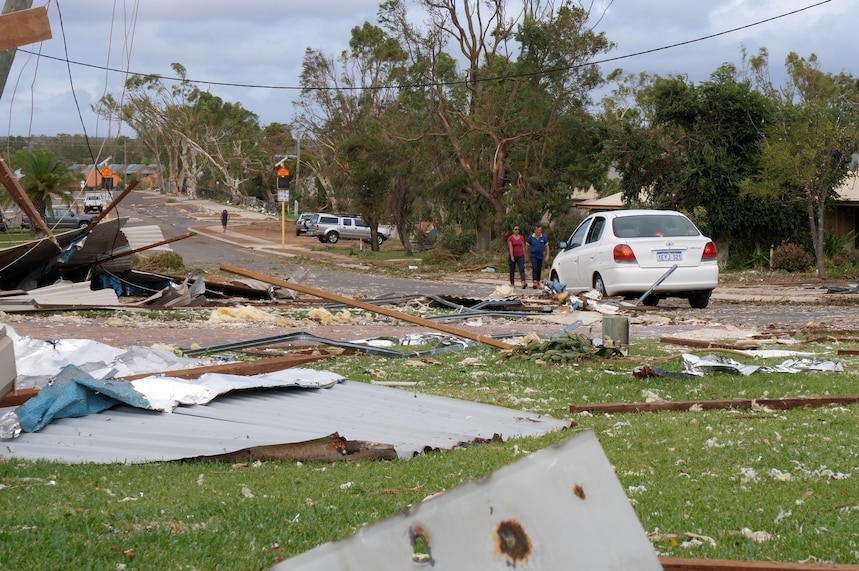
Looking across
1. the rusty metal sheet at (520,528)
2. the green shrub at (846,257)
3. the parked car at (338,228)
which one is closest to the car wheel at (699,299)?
the green shrub at (846,257)

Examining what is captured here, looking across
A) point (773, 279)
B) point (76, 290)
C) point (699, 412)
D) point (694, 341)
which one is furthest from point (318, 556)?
point (773, 279)

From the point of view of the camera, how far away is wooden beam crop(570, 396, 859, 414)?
865 cm

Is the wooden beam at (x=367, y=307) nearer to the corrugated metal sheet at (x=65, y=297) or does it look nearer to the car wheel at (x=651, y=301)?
the car wheel at (x=651, y=301)

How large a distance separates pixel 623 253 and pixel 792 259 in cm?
1848

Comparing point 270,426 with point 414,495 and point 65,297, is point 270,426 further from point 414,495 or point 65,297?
point 65,297

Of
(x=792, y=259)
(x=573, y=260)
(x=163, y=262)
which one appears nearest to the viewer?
(x=573, y=260)

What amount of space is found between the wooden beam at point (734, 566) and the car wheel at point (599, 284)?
16.8 metres

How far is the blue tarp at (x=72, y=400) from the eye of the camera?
726 centimetres

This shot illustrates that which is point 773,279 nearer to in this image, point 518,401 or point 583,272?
point 583,272

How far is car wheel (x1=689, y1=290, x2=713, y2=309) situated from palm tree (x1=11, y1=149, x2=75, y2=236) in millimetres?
52689

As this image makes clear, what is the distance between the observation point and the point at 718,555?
4383 millimetres

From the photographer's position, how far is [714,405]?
8.74 meters

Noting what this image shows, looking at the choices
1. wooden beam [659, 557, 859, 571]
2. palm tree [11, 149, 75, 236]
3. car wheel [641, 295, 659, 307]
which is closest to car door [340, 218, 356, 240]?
palm tree [11, 149, 75, 236]

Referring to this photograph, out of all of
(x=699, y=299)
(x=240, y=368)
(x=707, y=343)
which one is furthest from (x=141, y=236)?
(x=240, y=368)
